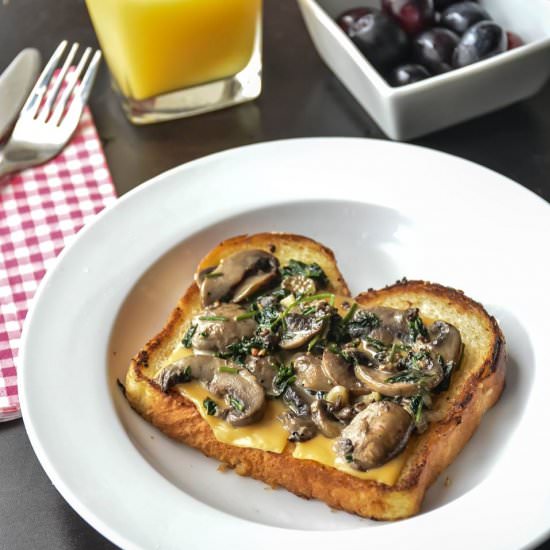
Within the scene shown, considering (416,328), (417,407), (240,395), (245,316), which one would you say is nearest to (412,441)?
(417,407)

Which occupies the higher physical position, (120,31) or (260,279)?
(120,31)

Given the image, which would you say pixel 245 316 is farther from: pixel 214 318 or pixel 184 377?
pixel 184 377

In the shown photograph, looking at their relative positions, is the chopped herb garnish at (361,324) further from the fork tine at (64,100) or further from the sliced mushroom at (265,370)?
the fork tine at (64,100)

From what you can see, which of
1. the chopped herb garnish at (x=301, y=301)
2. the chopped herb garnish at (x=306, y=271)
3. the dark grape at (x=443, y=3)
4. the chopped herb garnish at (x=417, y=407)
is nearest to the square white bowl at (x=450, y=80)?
the dark grape at (x=443, y=3)

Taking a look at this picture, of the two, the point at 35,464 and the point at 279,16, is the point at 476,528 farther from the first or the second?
the point at 279,16

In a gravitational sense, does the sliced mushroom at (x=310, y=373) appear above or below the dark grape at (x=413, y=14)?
below

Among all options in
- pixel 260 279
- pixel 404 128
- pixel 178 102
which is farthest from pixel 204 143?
pixel 260 279

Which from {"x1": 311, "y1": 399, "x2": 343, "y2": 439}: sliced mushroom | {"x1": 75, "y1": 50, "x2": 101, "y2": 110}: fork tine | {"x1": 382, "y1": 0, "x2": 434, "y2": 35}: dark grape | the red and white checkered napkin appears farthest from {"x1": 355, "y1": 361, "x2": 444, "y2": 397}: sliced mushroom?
{"x1": 75, "y1": 50, "x2": 101, "y2": 110}: fork tine
